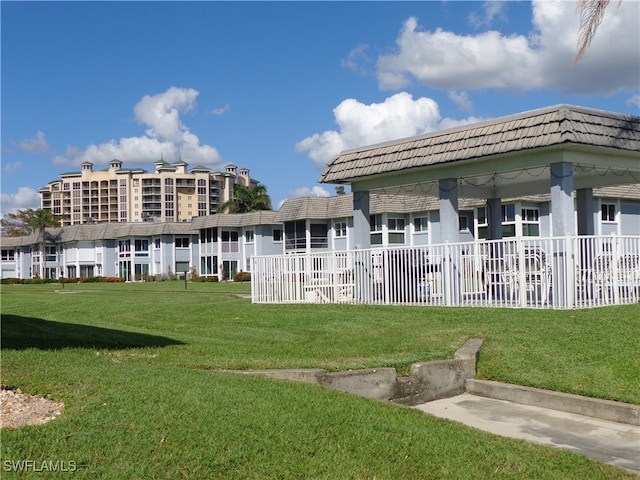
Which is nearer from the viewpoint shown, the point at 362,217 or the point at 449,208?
the point at 449,208

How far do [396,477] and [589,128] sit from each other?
466 inches

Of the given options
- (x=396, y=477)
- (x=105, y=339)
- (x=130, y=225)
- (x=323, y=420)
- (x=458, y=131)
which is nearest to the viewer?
(x=396, y=477)

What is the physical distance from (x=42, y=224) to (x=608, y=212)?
241 ft

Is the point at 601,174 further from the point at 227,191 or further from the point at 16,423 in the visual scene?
the point at 227,191

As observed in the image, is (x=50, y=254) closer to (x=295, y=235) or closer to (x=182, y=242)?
(x=182, y=242)

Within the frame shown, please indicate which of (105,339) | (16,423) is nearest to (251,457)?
(16,423)

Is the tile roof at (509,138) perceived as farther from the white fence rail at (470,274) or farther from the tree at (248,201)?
the tree at (248,201)

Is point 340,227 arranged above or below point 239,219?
below

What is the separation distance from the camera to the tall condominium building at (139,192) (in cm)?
→ 17400

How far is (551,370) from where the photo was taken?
947cm

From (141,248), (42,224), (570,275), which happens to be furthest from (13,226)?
(570,275)

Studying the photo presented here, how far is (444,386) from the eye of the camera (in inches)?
376

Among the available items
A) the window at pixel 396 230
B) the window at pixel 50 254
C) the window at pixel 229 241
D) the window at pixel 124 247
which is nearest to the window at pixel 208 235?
the window at pixel 229 241

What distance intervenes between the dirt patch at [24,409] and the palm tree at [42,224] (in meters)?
89.9
